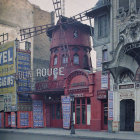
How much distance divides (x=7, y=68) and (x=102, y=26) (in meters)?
12.5

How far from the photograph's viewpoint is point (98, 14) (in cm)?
2752

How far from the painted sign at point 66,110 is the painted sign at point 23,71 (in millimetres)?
5423

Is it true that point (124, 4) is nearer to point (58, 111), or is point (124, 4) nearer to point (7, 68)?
point (58, 111)

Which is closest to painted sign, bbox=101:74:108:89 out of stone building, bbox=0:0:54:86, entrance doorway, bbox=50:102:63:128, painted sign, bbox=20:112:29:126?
entrance doorway, bbox=50:102:63:128

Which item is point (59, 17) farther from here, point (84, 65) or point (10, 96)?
point (10, 96)

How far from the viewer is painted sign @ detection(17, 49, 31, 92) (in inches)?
1272

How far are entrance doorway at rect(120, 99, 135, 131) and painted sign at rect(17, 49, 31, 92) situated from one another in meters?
12.1

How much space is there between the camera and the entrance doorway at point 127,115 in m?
24.1

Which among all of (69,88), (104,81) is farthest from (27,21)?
(104,81)

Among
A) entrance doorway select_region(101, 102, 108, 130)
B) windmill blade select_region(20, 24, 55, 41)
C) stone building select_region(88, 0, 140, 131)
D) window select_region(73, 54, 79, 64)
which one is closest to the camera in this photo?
stone building select_region(88, 0, 140, 131)

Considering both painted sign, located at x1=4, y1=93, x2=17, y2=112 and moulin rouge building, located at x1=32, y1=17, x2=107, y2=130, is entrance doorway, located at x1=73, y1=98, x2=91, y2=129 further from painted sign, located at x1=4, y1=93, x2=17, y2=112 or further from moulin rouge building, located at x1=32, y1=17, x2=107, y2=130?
painted sign, located at x1=4, y1=93, x2=17, y2=112

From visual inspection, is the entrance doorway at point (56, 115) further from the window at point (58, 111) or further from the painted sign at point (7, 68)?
the painted sign at point (7, 68)

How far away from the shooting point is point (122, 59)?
24.0 meters

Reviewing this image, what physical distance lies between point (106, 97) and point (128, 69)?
3301mm
